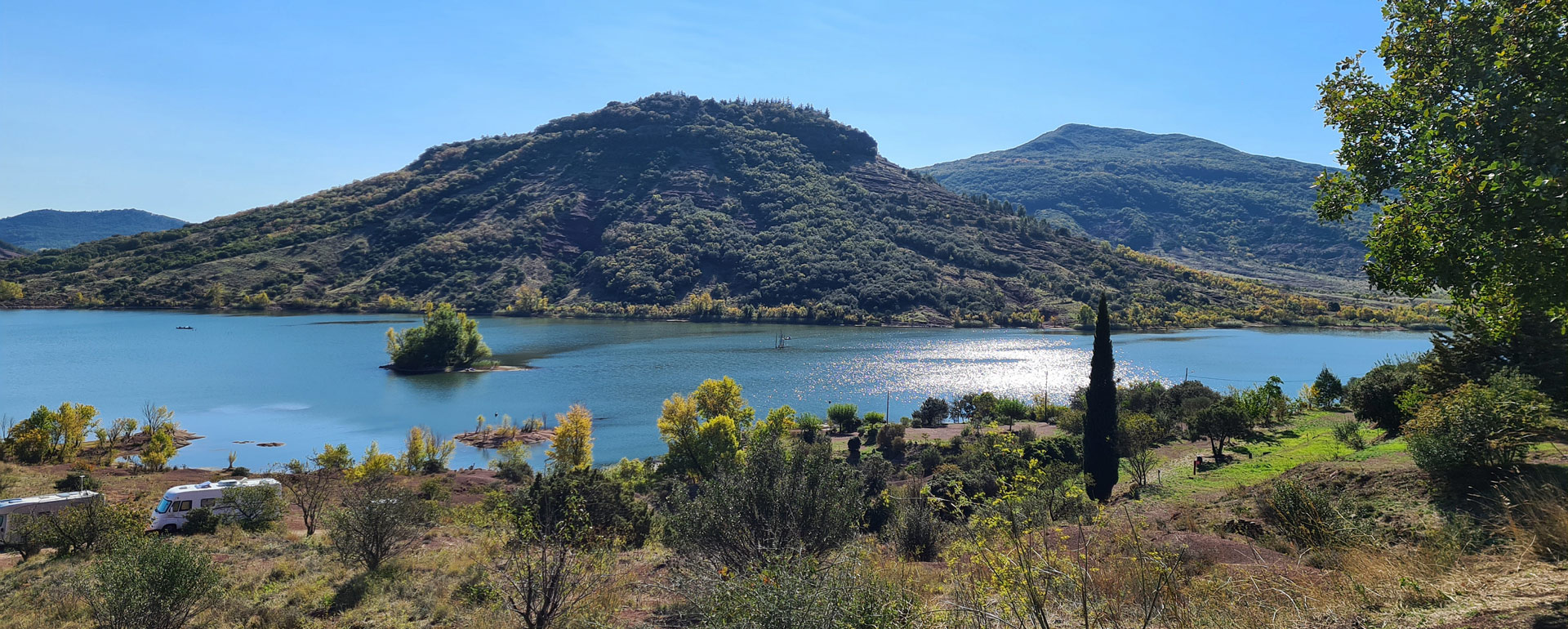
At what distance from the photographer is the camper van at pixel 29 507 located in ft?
53.0

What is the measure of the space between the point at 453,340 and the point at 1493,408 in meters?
73.1

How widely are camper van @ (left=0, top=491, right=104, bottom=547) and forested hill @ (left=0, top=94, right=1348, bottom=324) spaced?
99.7m

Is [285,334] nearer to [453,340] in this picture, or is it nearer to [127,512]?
[453,340]

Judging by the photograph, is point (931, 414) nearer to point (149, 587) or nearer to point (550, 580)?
point (550, 580)

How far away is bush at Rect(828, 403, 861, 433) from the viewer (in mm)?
39750

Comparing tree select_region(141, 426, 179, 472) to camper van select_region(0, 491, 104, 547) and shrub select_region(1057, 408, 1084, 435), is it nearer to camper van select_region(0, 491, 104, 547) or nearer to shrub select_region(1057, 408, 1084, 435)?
camper van select_region(0, 491, 104, 547)

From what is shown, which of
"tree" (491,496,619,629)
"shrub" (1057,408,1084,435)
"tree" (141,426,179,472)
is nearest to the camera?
"tree" (491,496,619,629)

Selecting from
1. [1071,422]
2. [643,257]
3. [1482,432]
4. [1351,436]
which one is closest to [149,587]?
[1482,432]

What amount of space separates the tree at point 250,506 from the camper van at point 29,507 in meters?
2.63

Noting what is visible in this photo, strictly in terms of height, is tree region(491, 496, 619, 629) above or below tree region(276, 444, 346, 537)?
above

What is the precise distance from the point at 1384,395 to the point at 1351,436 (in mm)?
2424

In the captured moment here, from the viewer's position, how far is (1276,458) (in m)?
18.2

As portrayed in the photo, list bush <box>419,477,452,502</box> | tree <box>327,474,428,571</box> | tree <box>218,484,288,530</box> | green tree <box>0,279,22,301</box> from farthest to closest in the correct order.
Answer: green tree <box>0,279,22,301</box> → bush <box>419,477,452,502</box> → tree <box>218,484,288,530</box> → tree <box>327,474,428,571</box>

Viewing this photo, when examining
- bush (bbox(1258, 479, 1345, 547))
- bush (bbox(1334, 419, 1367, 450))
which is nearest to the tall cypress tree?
bush (bbox(1334, 419, 1367, 450))
